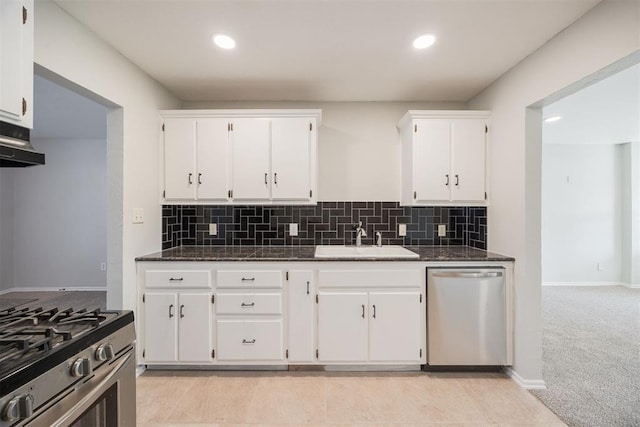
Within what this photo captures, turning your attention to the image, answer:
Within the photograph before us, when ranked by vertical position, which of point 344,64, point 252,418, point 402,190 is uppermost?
point 344,64

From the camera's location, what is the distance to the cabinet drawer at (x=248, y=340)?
227cm

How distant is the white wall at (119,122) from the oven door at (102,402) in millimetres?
1217

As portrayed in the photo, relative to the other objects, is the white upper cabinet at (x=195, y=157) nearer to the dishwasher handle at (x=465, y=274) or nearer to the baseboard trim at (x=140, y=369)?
the baseboard trim at (x=140, y=369)

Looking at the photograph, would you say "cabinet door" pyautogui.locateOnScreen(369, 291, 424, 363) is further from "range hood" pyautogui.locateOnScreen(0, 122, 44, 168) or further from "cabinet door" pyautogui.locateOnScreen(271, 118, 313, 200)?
"range hood" pyautogui.locateOnScreen(0, 122, 44, 168)

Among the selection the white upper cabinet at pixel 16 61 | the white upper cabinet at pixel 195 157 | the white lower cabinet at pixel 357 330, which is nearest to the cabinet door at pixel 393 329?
the white lower cabinet at pixel 357 330

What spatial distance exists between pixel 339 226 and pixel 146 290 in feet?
5.94

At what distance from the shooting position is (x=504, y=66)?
2312mm

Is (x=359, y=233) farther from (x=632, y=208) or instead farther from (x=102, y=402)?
(x=632, y=208)

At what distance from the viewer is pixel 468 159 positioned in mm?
2629

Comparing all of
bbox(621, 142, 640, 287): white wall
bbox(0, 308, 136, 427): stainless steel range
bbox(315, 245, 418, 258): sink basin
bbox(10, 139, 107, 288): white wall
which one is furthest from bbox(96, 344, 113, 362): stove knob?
bbox(621, 142, 640, 287): white wall

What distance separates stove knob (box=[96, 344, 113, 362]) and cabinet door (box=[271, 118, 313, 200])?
1.75 m

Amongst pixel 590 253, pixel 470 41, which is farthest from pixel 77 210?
pixel 590 253

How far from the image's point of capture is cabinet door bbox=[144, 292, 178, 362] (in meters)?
2.28

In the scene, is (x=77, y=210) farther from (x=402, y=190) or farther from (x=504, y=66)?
(x=504, y=66)
